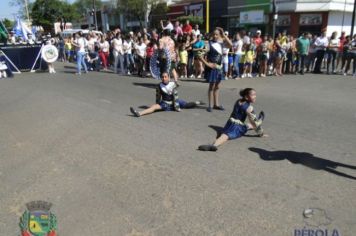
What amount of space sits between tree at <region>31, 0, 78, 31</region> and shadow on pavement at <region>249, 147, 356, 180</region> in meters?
57.3

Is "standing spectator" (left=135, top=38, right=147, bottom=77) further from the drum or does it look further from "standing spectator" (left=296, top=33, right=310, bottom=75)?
"standing spectator" (left=296, top=33, right=310, bottom=75)

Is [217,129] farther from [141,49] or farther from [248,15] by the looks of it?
[248,15]

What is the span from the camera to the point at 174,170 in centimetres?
498

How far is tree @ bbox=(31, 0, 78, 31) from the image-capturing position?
188 feet

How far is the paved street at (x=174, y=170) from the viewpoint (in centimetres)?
376

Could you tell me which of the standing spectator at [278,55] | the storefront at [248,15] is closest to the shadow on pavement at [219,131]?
the standing spectator at [278,55]

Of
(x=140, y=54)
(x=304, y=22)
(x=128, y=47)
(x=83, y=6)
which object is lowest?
(x=140, y=54)

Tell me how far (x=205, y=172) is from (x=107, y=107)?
15.3 feet

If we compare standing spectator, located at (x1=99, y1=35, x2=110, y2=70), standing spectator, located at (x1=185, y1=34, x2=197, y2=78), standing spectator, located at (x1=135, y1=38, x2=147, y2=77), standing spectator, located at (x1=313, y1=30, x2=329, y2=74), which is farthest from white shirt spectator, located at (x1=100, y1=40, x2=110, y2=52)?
standing spectator, located at (x1=313, y1=30, x2=329, y2=74)

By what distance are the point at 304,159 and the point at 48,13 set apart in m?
59.6

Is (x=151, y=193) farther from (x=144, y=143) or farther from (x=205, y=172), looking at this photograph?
(x=144, y=143)

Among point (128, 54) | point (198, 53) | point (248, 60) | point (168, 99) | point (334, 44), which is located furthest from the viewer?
point (128, 54)

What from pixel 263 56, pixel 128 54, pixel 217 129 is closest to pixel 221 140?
pixel 217 129
